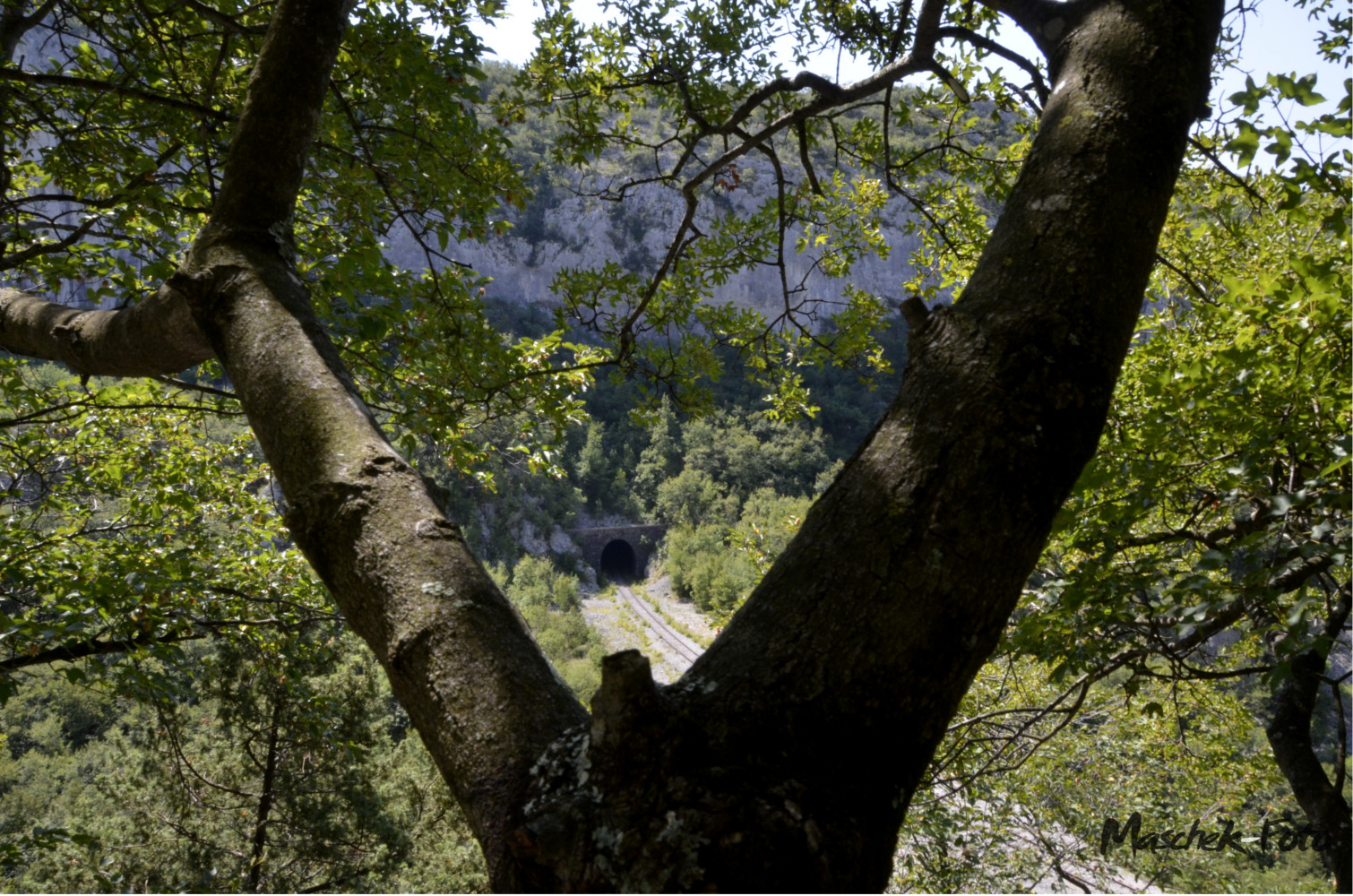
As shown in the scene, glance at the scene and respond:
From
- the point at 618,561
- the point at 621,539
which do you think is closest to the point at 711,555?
the point at 621,539

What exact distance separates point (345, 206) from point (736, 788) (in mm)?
3704

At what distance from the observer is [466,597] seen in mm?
954

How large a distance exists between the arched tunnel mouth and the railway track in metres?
3.17

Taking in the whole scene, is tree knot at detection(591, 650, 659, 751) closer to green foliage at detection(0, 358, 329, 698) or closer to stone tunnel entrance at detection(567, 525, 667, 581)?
green foliage at detection(0, 358, 329, 698)

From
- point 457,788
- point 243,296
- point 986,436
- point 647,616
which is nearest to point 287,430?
point 243,296

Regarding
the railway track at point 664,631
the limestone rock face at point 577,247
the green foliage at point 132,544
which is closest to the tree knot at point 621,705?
the green foliage at point 132,544

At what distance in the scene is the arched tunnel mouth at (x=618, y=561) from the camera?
40525 millimetres

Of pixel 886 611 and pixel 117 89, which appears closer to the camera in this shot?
pixel 886 611

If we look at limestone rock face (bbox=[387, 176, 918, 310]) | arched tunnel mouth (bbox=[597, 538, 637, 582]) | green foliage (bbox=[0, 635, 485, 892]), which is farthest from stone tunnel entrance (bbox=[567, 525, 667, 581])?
green foliage (bbox=[0, 635, 485, 892])

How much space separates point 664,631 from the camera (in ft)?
89.9

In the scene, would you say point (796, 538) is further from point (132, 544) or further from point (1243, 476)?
A: point (132, 544)

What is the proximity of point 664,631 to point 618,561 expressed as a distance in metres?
14.8

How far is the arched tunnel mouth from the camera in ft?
133

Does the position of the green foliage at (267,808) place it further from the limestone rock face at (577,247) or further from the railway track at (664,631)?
the limestone rock face at (577,247)
